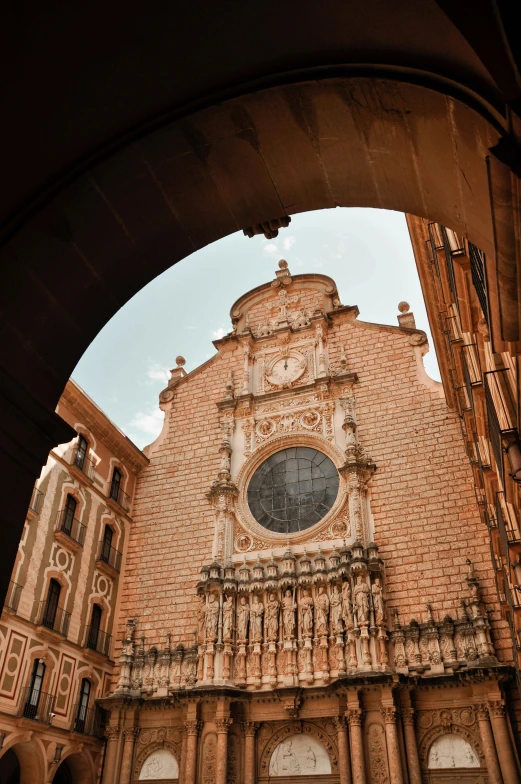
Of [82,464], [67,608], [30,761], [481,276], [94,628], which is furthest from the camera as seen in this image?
[82,464]

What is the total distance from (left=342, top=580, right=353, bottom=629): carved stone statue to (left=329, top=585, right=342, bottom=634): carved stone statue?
135 mm

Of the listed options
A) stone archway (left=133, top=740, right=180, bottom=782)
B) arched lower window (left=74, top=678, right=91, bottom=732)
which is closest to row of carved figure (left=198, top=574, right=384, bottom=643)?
stone archway (left=133, top=740, right=180, bottom=782)

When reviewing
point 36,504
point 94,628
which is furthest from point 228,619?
point 36,504

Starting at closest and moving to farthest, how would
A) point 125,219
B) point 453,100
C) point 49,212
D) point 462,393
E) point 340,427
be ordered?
point 453,100 → point 49,212 → point 125,219 → point 462,393 → point 340,427

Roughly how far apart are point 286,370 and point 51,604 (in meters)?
11.3

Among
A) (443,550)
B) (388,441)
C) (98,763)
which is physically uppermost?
(388,441)

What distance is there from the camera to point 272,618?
18453 mm

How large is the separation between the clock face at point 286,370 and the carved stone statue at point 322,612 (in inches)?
314

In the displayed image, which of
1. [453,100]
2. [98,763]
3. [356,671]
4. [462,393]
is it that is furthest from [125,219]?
[98,763]

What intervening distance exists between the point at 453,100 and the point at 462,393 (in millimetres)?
13053

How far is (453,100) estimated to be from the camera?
148 inches

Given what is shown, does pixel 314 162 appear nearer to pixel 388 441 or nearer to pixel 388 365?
pixel 388 441

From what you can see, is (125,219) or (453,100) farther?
(125,219)

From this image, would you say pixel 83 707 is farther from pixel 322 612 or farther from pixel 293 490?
pixel 293 490
